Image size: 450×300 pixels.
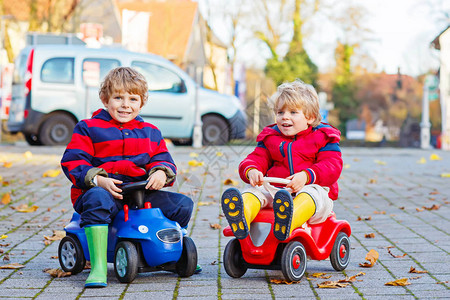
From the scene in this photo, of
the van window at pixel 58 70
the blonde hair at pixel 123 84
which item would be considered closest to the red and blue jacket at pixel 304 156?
the blonde hair at pixel 123 84

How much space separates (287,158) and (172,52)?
45303 mm

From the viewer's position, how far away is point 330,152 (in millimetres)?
4395

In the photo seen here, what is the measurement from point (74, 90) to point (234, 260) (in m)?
11.0

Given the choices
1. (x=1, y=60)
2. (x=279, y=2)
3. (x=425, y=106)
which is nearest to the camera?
(x=425, y=106)

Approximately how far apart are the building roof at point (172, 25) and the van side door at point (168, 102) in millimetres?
30840

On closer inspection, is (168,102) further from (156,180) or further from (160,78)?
(156,180)

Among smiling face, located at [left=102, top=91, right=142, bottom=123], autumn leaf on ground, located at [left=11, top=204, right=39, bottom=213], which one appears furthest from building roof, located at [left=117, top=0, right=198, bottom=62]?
smiling face, located at [left=102, top=91, right=142, bottom=123]

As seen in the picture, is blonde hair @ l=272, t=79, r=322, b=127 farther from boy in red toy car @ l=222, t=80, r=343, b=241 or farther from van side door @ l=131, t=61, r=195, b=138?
van side door @ l=131, t=61, r=195, b=138

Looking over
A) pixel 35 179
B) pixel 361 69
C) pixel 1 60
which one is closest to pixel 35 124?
pixel 35 179

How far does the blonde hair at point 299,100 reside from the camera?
4406mm

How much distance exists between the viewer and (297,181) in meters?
4.22

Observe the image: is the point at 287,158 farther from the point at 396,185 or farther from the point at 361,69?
the point at 361,69

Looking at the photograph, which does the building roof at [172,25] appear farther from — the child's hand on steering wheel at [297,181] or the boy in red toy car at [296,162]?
the child's hand on steering wheel at [297,181]

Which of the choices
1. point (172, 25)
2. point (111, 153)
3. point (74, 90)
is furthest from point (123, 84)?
point (172, 25)
